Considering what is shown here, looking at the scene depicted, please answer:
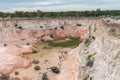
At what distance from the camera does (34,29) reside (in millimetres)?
89938

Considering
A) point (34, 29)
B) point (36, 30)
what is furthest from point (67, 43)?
point (34, 29)

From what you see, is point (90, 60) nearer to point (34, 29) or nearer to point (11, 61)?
point (11, 61)

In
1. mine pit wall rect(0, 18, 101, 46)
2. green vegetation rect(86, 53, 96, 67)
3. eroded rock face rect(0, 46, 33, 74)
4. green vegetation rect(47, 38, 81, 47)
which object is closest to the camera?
green vegetation rect(86, 53, 96, 67)

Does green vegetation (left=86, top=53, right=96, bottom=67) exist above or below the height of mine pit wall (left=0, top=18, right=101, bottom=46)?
above

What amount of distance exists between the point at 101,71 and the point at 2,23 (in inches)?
2605

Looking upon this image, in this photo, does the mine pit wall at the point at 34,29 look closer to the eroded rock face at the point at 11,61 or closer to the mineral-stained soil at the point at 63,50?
the mineral-stained soil at the point at 63,50

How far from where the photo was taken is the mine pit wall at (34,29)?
85.1m

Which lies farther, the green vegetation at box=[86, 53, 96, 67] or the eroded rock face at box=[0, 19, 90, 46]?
the eroded rock face at box=[0, 19, 90, 46]

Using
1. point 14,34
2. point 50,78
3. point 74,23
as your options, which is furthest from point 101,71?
point 74,23

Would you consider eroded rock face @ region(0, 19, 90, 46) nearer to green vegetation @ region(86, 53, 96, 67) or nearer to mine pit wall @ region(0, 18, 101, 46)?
mine pit wall @ region(0, 18, 101, 46)

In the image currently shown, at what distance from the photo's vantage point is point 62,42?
3243 inches

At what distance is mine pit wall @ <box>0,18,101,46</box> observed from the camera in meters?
85.1

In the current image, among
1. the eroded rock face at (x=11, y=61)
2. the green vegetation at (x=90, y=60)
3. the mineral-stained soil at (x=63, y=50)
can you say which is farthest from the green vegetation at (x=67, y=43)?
the green vegetation at (x=90, y=60)

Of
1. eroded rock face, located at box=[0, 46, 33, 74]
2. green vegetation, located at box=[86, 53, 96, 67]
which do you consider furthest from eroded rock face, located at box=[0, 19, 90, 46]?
green vegetation, located at box=[86, 53, 96, 67]
